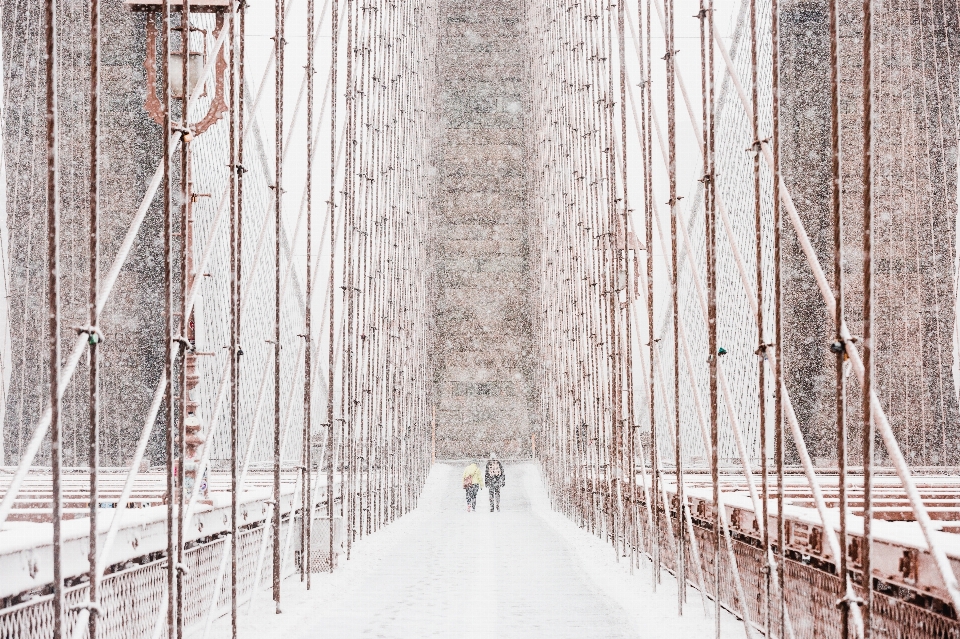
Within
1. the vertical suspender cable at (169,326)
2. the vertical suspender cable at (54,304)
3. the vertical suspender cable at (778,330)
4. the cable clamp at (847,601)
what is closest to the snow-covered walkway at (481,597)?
the vertical suspender cable at (778,330)

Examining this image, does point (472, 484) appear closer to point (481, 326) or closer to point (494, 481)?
point (494, 481)

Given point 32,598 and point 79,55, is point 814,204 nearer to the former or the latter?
point 79,55

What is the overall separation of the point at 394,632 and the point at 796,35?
968 cm

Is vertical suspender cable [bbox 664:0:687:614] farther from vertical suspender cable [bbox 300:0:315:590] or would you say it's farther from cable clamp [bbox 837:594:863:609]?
cable clamp [bbox 837:594:863:609]

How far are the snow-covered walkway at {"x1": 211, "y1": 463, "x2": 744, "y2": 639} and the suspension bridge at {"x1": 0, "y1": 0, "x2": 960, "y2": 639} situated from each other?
0.15ft

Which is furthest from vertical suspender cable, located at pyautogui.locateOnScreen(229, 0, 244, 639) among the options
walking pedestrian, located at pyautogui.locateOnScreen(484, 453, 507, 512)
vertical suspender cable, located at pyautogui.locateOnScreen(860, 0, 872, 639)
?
walking pedestrian, located at pyautogui.locateOnScreen(484, 453, 507, 512)

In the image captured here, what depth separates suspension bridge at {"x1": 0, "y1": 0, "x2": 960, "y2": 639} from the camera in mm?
3682

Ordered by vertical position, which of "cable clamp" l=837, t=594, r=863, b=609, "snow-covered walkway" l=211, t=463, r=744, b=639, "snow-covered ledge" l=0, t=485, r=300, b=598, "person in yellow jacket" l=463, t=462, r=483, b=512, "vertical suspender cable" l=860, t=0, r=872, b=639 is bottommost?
"person in yellow jacket" l=463, t=462, r=483, b=512

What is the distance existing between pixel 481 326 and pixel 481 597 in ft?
56.5

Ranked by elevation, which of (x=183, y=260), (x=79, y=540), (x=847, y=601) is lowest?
(x=847, y=601)

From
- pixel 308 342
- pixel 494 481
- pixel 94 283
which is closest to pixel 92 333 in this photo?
pixel 94 283

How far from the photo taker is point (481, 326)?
22.9m

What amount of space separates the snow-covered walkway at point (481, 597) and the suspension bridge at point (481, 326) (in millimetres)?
46

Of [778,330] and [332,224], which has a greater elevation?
[332,224]
